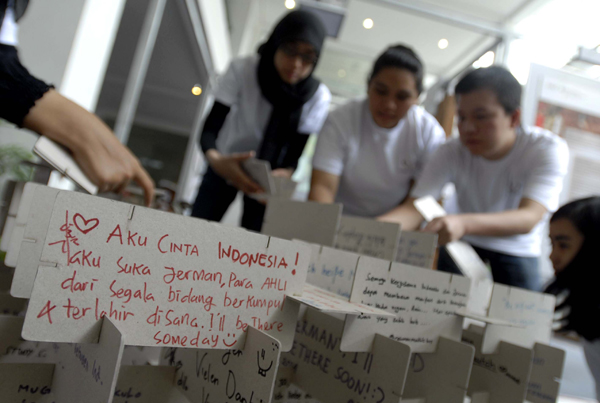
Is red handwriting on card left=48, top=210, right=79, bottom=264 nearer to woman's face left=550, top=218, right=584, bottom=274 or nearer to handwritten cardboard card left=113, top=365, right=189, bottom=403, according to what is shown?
handwritten cardboard card left=113, top=365, right=189, bottom=403

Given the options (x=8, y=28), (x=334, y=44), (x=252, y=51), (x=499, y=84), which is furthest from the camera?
(x=252, y=51)

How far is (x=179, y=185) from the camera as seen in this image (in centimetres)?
430

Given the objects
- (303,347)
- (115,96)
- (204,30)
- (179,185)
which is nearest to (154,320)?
(303,347)

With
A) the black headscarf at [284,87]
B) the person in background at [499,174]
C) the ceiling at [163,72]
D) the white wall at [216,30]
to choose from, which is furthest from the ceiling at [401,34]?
the person in background at [499,174]

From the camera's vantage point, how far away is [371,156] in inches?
52.4

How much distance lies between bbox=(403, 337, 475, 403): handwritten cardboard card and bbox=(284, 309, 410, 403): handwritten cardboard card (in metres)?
0.08

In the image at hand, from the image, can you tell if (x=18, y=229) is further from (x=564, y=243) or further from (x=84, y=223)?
(x=564, y=243)

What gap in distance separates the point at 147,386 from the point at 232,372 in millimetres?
118

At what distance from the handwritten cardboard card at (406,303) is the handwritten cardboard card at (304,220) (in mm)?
198

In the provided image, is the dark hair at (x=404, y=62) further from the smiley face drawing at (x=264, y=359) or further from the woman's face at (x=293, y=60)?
the smiley face drawing at (x=264, y=359)

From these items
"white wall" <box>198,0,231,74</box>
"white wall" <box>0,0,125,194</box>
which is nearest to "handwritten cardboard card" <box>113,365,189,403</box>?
"white wall" <box>0,0,125,194</box>

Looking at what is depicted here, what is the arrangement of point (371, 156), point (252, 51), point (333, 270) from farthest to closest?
point (252, 51), point (371, 156), point (333, 270)

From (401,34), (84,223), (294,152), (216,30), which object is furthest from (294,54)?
(401,34)

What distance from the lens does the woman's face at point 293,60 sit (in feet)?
4.59
